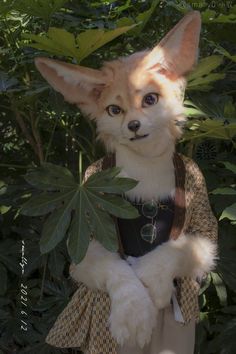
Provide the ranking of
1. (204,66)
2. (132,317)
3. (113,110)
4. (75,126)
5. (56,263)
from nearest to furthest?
(132,317), (113,110), (204,66), (56,263), (75,126)

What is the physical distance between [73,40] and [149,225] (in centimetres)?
38

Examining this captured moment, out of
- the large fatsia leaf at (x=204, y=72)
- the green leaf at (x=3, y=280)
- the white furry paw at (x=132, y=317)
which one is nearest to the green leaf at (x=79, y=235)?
the white furry paw at (x=132, y=317)

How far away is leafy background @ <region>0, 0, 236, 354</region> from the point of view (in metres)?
1.09

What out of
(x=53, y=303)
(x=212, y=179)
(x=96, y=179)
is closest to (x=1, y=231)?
(x=53, y=303)

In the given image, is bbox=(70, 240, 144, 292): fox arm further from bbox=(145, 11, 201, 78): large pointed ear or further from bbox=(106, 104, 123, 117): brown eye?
bbox=(145, 11, 201, 78): large pointed ear

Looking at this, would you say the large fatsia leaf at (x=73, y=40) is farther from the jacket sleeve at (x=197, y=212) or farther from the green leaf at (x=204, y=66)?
the jacket sleeve at (x=197, y=212)

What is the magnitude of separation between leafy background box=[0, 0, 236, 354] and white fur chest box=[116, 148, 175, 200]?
0.05 m

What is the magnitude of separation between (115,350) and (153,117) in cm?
43

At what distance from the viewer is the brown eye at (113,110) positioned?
1.00 m

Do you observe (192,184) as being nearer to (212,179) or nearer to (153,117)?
(153,117)

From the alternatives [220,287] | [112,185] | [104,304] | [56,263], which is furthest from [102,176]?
[220,287]

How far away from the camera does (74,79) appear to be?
40.4 inches

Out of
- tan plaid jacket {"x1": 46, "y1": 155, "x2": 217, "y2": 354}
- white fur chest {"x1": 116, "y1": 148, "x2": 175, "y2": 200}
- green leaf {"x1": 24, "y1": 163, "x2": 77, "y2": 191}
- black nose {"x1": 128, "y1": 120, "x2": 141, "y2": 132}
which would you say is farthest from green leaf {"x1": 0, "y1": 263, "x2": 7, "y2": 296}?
black nose {"x1": 128, "y1": 120, "x2": 141, "y2": 132}

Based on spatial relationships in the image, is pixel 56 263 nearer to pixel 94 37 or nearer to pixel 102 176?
pixel 102 176
